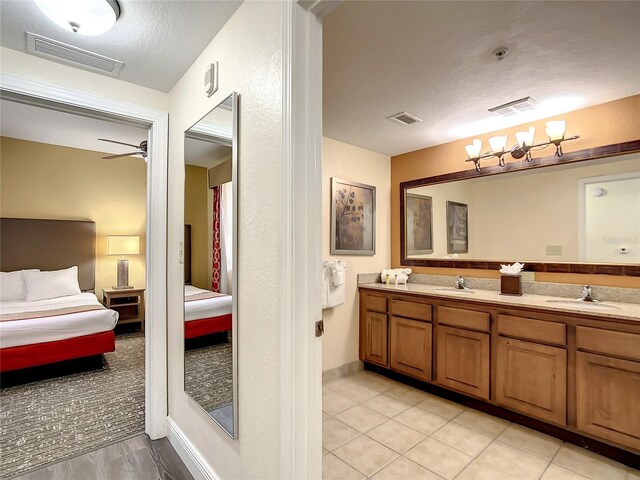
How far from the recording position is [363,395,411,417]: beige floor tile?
258cm

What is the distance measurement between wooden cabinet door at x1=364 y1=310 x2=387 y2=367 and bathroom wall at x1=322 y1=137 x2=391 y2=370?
0.14 metres

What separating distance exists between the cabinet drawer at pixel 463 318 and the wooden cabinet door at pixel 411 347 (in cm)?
18

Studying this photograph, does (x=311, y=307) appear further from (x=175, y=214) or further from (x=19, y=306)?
(x=19, y=306)

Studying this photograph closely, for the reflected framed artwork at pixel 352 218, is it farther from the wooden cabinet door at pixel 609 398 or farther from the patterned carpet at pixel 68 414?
the patterned carpet at pixel 68 414

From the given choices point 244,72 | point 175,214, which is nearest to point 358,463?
point 175,214

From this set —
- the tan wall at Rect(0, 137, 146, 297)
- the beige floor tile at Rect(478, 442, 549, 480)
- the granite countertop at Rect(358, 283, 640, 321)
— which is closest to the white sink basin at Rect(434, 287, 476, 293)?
the granite countertop at Rect(358, 283, 640, 321)

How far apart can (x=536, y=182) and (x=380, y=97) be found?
5.25 feet

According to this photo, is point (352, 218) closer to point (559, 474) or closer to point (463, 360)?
point (463, 360)

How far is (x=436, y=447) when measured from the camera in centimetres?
211

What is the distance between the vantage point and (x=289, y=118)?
1133 mm

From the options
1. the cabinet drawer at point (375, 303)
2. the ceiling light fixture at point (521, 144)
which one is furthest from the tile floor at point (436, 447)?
the ceiling light fixture at point (521, 144)

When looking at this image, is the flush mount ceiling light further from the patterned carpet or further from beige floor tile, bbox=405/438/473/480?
beige floor tile, bbox=405/438/473/480

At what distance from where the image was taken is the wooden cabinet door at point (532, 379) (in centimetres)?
212

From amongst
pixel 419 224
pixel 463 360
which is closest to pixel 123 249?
pixel 419 224
